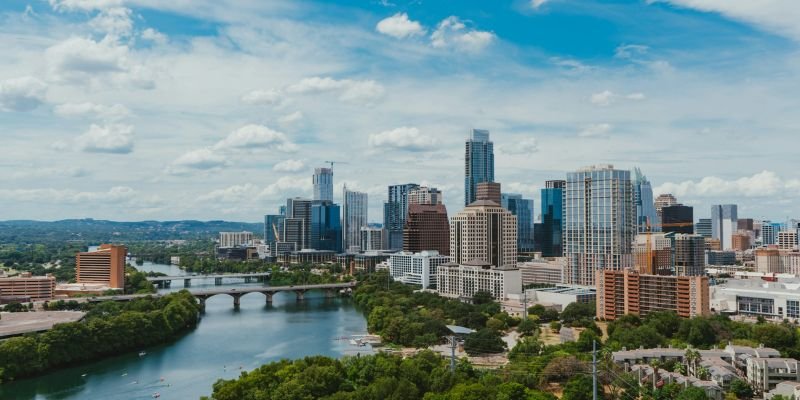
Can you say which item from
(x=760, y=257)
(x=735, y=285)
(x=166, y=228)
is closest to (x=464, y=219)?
(x=735, y=285)

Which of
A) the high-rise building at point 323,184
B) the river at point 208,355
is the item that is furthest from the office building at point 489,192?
the high-rise building at point 323,184

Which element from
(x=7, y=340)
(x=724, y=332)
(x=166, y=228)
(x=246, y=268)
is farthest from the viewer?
(x=166, y=228)

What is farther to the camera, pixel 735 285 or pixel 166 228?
pixel 166 228

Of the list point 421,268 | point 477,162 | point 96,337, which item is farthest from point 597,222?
point 477,162

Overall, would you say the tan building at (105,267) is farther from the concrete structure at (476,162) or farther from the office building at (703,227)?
the office building at (703,227)

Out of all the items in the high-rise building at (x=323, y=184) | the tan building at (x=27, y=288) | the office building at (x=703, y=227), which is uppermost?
the high-rise building at (x=323, y=184)

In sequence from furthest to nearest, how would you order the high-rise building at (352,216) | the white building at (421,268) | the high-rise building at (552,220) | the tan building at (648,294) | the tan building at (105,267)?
the high-rise building at (352,216) < the high-rise building at (552,220) < the white building at (421,268) < the tan building at (105,267) < the tan building at (648,294)

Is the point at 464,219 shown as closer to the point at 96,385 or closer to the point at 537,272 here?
the point at 537,272
